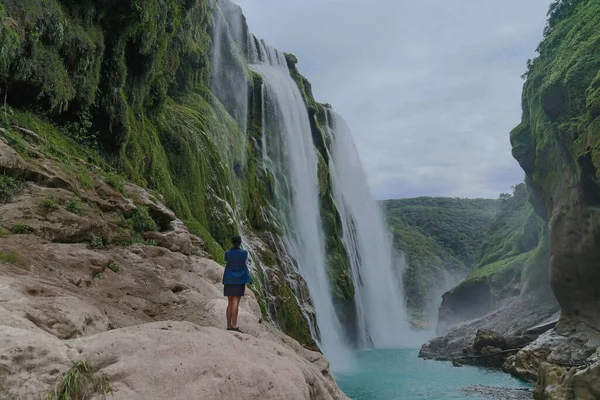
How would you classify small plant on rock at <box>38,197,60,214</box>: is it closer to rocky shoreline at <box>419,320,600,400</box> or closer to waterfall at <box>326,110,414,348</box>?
rocky shoreline at <box>419,320,600,400</box>

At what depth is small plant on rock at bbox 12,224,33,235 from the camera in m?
5.94

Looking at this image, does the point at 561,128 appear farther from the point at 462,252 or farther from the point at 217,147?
the point at 462,252

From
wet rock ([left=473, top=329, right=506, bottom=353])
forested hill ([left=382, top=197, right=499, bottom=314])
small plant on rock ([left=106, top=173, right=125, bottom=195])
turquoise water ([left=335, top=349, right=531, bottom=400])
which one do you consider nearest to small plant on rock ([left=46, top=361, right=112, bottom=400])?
small plant on rock ([left=106, top=173, right=125, bottom=195])

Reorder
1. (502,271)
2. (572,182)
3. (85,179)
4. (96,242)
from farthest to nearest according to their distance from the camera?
1. (502,271)
2. (572,182)
3. (85,179)
4. (96,242)

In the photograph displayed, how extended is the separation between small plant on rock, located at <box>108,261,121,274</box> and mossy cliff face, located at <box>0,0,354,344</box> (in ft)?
9.04

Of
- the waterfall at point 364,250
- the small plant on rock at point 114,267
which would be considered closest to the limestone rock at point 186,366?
the small plant on rock at point 114,267

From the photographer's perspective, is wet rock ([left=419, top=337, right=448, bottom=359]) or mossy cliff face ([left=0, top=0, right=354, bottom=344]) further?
wet rock ([left=419, top=337, right=448, bottom=359])

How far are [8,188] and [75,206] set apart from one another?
956 mm

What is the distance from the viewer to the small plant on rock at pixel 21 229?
234 inches

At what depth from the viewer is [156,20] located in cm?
1426

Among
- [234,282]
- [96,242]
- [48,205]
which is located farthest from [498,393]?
[48,205]

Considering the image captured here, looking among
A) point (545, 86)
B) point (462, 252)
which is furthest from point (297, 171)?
point (462, 252)

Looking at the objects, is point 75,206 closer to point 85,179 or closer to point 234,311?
point 85,179

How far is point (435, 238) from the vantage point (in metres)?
97.9
